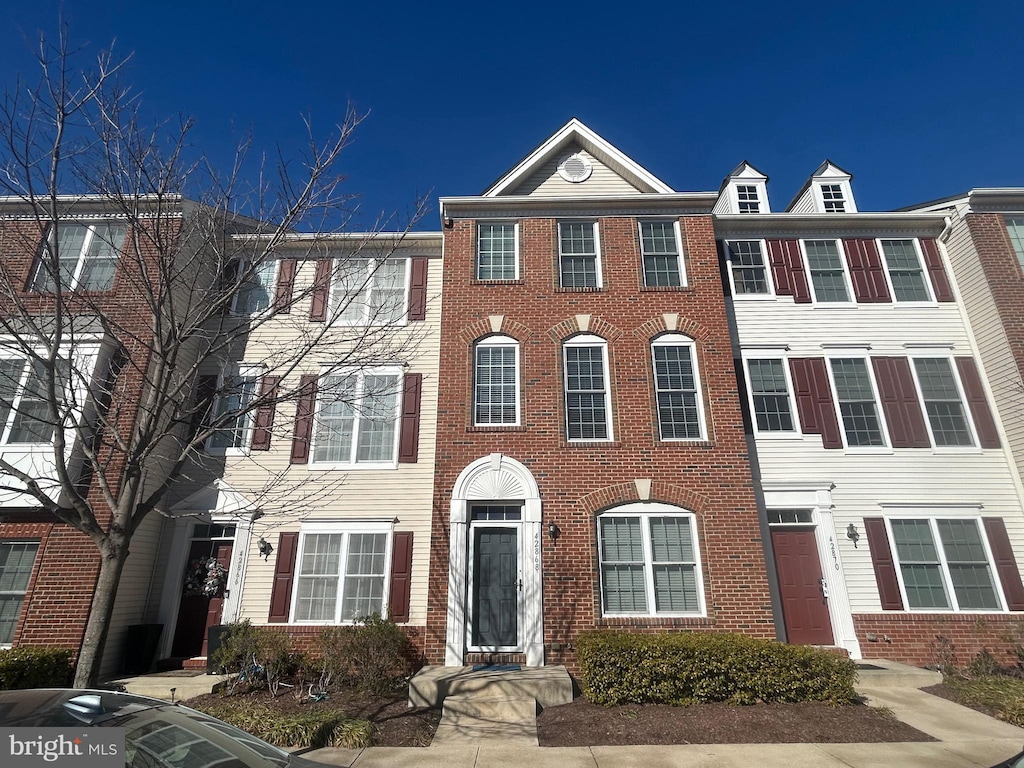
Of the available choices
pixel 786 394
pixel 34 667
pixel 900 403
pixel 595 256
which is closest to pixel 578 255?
pixel 595 256

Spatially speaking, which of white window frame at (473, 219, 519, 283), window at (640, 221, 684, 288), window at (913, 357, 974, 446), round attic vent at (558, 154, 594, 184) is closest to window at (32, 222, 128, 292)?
white window frame at (473, 219, 519, 283)

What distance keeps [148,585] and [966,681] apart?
15.5 meters

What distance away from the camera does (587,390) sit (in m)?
11.4

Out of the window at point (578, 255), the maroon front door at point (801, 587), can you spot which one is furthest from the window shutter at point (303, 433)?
the maroon front door at point (801, 587)

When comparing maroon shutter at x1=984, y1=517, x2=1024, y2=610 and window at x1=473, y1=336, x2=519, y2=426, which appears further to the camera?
window at x1=473, y1=336, x2=519, y2=426

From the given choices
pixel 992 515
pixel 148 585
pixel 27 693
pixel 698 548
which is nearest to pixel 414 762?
pixel 27 693

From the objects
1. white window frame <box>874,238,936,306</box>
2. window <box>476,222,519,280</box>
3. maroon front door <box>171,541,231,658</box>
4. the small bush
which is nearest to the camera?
the small bush

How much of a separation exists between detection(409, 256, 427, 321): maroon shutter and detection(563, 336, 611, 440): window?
12.9ft

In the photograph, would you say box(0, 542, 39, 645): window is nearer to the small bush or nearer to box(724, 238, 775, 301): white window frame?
the small bush

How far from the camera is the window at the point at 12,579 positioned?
9.88m

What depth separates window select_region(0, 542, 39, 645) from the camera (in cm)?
988

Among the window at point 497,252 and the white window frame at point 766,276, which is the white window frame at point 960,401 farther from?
the window at point 497,252

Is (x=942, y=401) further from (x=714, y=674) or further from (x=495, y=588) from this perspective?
(x=495, y=588)

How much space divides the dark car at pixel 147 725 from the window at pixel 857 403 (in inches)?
498
